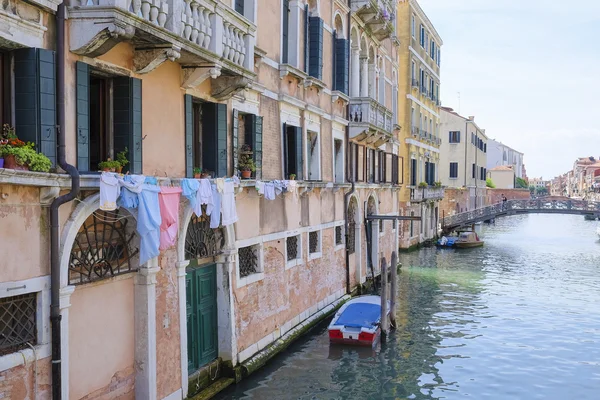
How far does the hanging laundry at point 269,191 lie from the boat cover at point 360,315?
3537mm

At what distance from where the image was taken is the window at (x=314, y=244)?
15.0 meters

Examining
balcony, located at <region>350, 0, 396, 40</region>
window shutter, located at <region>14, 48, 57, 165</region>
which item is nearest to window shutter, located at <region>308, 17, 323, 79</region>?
balcony, located at <region>350, 0, 396, 40</region>

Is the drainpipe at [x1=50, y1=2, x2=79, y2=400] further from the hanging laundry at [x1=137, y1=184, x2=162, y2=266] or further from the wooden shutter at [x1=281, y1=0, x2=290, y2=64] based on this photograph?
the wooden shutter at [x1=281, y1=0, x2=290, y2=64]

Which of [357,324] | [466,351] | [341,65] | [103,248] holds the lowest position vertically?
[466,351]

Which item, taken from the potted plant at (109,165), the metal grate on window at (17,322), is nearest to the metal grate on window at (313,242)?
the potted plant at (109,165)

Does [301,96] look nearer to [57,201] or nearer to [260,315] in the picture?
[260,315]

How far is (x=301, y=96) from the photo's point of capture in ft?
45.9

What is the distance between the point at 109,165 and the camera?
7.20 m

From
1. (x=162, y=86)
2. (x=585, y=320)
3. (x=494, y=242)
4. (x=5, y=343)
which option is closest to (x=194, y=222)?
(x=162, y=86)

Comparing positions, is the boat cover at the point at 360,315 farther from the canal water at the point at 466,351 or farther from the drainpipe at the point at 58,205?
the drainpipe at the point at 58,205

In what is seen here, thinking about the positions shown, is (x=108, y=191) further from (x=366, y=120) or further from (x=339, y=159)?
(x=366, y=120)

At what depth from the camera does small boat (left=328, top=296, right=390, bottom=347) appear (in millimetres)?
13320

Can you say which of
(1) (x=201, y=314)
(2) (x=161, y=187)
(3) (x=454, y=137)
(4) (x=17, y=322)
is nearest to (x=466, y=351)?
(1) (x=201, y=314)

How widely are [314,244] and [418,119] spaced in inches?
800
